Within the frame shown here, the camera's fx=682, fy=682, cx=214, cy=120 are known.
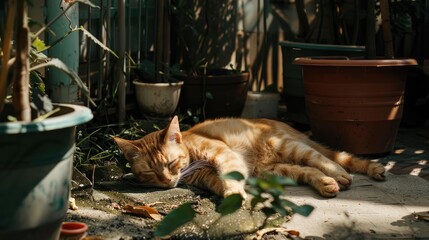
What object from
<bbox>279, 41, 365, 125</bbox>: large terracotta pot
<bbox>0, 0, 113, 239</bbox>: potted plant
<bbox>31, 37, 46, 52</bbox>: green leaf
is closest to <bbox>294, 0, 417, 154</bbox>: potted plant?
<bbox>279, 41, 365, 125</bbox>: large terracotta pot

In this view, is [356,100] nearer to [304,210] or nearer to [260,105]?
[260,105]

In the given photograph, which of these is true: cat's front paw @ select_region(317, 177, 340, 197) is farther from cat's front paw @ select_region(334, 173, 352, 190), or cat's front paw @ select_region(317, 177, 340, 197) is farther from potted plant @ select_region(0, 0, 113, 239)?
potted plant @ select_region(0, 0, 113, 239)

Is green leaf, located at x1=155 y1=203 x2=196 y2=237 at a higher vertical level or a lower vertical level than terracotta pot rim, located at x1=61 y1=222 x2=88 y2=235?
higher

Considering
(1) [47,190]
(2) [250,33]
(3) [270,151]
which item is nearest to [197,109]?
(3) [270,151]

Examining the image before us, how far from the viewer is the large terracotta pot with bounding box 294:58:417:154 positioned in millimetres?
4930

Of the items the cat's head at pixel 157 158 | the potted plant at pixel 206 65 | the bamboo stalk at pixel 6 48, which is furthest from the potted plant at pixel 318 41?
the bamboo stalk at pixel 6 48

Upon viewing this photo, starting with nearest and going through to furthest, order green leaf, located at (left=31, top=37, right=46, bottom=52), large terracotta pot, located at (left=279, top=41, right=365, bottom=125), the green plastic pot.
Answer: the green plastic pot < green leaf, located at (left=31, top=37, right=46, bottom=52) < large terracotta pot, located at (left=279, top=41, right=365, bottom=125)

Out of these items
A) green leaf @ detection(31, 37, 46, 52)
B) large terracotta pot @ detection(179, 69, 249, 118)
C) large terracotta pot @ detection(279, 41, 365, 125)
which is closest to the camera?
green leaf @ detection(31, 37, 46, 52)

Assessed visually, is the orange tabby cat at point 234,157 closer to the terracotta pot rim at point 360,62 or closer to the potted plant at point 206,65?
the terracotta pot rim at point 360,62

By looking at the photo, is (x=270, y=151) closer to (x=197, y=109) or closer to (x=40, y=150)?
(x=197, y=109)

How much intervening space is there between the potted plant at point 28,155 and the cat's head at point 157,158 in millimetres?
1517

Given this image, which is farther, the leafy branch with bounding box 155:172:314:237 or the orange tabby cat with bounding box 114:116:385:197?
the orange tabby cat with bounding box 114:116:385:197

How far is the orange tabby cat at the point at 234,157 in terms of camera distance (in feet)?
13.9

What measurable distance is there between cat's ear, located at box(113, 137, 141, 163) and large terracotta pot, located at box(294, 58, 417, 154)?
4.99 ft
